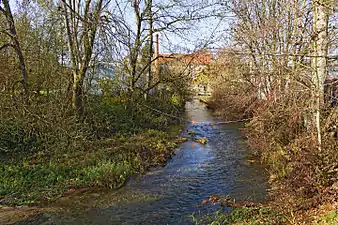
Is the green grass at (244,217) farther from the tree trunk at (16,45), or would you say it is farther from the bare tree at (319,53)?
the tree trunk at (16,45)

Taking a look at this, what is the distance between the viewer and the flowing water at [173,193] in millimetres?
6348

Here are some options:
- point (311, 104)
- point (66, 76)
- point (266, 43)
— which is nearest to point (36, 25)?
point (66, 76)

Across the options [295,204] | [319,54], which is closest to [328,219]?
[295,204]

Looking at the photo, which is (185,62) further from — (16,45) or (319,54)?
(319,54)

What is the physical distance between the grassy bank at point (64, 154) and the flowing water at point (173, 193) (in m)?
0.58

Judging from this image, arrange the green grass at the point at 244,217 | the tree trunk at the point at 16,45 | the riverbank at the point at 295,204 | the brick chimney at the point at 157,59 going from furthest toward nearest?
1. the brick chimney at the point at 157,59
2. the tree trunk at the point at 16,45
3. the green grass at the point at 244,217
4. the riverbank at the point at 295,204

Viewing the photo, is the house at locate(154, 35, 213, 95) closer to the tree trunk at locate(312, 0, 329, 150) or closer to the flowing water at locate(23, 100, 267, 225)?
the flowing water at locate(23, 100, 267, 225)

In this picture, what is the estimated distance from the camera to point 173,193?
7.66 m

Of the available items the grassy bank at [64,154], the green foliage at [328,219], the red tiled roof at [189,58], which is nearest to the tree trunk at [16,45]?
the grassy bank at [64,154]

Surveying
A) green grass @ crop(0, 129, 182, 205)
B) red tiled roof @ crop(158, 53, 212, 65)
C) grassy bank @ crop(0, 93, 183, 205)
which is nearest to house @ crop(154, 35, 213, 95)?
red tiled roof @ crop(158, 53, 212, 65)

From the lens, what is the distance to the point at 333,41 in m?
6.37

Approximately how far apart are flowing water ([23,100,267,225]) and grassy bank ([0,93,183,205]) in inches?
22.9

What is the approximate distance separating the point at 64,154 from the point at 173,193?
4.25 m

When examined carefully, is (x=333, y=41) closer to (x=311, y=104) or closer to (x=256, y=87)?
(x=311, y=104)
